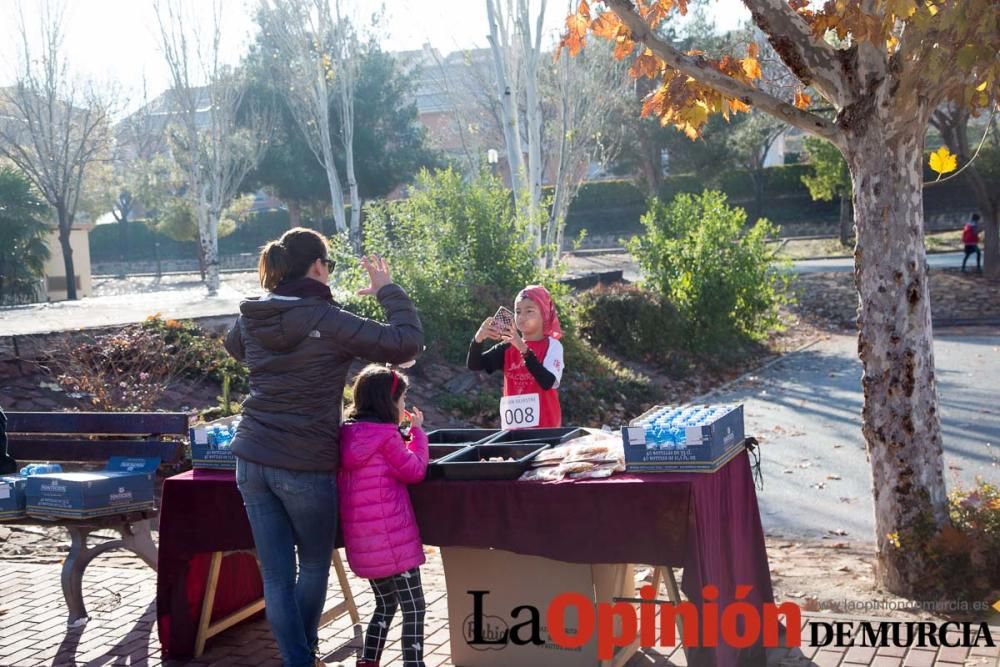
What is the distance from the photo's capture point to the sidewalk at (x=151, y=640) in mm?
4840

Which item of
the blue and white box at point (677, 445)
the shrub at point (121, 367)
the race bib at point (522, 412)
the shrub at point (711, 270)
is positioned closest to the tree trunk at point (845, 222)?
the shrub at point (711, 270)

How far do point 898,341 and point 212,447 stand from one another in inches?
142

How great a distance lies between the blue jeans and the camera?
4328 mm

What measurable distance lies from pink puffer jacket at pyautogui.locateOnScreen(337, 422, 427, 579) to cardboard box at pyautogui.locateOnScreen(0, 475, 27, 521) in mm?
2650

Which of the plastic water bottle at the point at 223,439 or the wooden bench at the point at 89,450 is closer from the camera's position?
the plastic water bottle at the point at 223,439

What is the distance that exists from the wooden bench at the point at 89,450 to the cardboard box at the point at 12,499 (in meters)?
0.05

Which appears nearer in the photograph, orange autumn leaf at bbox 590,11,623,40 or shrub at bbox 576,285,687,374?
orange autumn leaf at bbox 590,11,623,40

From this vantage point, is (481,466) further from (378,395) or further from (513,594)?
(513,594)

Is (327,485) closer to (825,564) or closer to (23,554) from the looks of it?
(825,564)

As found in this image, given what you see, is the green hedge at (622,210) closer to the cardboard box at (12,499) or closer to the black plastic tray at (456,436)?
the black plastic tray at (456,436)

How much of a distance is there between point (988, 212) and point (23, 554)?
2246 cm

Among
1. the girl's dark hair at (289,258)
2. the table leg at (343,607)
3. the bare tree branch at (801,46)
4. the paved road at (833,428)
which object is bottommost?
the paved road at (833,428)

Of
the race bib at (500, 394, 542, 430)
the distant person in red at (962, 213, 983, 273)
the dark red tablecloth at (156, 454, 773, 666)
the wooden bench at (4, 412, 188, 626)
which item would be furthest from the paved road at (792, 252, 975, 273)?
→ the dark red tablecloth at (156, 454, 773, 666)

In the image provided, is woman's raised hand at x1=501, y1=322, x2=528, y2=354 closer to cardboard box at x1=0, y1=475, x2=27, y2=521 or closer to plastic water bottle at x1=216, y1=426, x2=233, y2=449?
plastic water bottle at x1=216, y1=426, x2=233, y2=449
